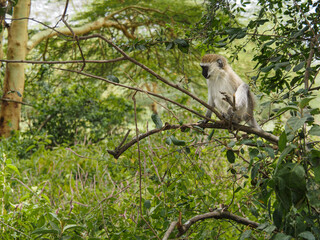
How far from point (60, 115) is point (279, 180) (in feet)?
22.6

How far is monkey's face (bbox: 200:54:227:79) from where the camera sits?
261 cm

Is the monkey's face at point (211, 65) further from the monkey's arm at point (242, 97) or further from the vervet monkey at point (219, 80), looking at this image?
the monkey's arm at point (242, 97)

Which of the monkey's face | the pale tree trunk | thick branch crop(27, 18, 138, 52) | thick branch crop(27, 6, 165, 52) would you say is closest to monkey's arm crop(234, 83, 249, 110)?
the monkey's face

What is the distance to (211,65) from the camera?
8.64ft

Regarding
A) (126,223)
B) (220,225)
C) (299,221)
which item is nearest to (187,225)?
(299,221)

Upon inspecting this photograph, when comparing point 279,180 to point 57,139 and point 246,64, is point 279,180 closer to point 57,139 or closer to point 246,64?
point 57,139

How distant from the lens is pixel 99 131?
7.35m

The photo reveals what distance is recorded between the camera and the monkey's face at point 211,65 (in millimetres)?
2613

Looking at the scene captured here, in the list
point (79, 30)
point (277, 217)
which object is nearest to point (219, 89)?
point (277, 217)

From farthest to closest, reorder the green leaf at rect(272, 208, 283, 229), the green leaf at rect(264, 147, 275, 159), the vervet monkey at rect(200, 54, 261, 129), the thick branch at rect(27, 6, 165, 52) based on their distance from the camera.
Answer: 1. the thick branch at rect(27, 6, 165, 52)
2. the vervet monkey at rect(200, 54, 261, 129)
3. the green leaf at rect(264, 147, 275, 159)
4. the green leaf at rect(272, 208, 283, 229)

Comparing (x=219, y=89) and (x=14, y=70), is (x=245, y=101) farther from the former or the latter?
(x=14, y=70)

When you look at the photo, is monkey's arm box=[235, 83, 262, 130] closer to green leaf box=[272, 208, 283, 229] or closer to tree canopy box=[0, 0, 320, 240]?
tree canopy box=[0, 0, 320, 240]

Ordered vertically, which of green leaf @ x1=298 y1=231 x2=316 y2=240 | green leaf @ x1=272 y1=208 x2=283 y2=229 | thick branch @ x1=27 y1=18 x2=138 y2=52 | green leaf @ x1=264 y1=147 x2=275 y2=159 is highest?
thick branch @ x1=27 y1=18 x2=138 y2=52

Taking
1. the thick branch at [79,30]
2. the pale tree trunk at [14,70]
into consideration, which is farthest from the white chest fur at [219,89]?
the pale tree trunk at [14,70]
